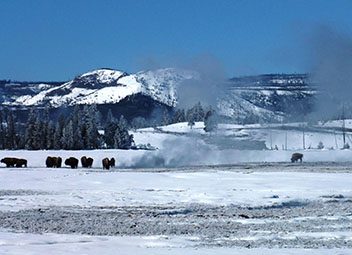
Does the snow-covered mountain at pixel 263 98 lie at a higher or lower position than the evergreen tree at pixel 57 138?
higher

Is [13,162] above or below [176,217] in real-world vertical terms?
above

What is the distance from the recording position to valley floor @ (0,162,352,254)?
16656 millimetres

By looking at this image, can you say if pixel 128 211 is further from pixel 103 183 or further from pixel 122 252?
pixel 103 183

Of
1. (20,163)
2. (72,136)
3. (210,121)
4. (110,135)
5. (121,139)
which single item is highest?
(210,121)

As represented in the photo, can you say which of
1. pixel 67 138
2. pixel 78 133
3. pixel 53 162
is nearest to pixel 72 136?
pixel 67 138

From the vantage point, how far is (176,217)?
23.2 meters

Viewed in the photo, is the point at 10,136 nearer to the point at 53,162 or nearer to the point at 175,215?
the point at 53,162

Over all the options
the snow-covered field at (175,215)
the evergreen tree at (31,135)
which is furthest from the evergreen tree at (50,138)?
the snow-covered field at (175,215)

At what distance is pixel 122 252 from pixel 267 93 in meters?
124

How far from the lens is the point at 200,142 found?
330ft

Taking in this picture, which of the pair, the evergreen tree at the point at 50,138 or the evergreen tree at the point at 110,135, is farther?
the evergreen tree at the point at 110,135

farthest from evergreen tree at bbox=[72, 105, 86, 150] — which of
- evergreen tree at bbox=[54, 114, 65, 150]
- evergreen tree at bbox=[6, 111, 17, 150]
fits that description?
evergreen tree at bbox=[6, 111, 17, 150]

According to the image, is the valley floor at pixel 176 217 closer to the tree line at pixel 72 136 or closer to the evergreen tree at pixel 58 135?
the tree line at pixel 72 136

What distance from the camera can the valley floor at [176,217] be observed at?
656 inches
